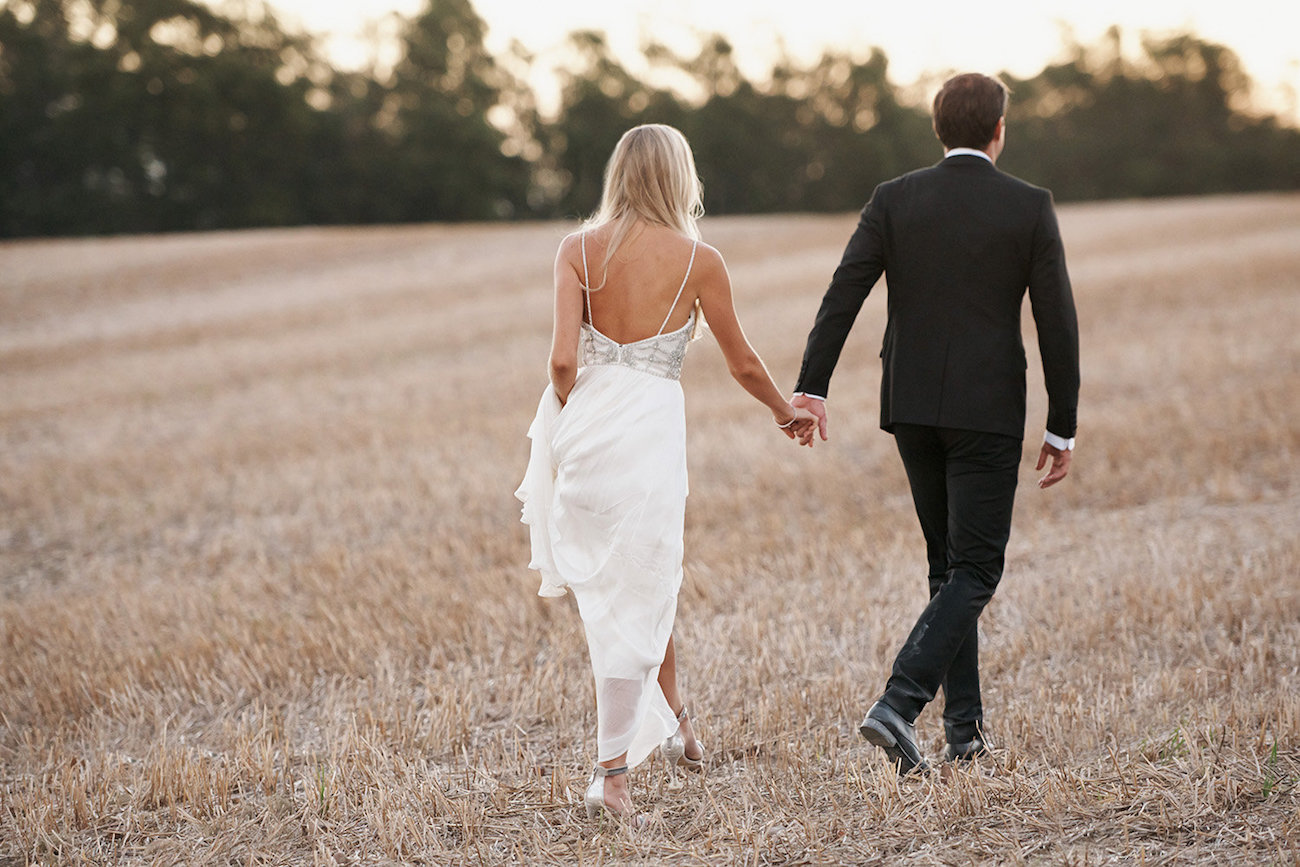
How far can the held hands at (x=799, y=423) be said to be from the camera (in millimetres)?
3746

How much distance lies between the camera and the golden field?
133 inches

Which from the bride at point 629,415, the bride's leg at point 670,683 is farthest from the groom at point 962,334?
the bride's leg at point 670,683

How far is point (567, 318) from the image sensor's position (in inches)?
134

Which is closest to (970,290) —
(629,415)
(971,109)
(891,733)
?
(971,109)

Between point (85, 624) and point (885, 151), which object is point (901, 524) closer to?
point (85, 624)

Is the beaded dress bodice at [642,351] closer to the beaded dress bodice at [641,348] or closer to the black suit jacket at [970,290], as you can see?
the beaded dress bodice at [641,348]

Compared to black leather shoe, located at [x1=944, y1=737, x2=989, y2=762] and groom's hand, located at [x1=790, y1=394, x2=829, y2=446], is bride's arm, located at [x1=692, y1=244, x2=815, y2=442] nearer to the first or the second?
groom's hand, located at [x1=790, y1=394, x2=829, y2=446]

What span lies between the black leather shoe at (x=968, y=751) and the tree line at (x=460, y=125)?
50.9 metres

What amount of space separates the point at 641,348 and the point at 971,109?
54.6 inches

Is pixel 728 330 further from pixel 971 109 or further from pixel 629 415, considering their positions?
pixel 971 109

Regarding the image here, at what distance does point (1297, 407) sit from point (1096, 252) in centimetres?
1446

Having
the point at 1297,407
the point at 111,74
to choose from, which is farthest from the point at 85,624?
the point at 111,74

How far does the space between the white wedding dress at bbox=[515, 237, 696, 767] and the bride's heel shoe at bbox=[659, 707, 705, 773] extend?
29 cm

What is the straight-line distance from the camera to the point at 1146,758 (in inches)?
142
